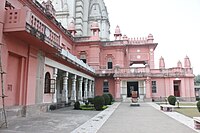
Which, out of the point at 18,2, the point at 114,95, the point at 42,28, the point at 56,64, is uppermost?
the point at 18,2

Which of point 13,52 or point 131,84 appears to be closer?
point 13,52

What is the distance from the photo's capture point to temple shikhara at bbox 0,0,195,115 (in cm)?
938

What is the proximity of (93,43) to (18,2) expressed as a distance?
17.3m

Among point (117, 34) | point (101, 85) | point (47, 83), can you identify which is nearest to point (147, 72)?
point (101, 85)

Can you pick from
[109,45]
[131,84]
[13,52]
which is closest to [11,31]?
[13,52]

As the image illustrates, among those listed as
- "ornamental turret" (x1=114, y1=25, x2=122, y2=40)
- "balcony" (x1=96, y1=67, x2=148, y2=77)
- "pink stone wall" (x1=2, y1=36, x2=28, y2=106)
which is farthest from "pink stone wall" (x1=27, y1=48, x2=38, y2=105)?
"ornamental turret" (x1=114, y1=25, x2=122, y2=40)

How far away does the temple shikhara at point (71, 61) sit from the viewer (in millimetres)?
9375

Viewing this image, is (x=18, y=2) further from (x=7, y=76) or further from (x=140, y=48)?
(x=140, y=48)

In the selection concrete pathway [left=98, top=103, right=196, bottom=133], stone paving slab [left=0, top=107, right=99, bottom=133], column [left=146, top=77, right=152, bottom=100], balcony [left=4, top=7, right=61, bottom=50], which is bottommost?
concrete pathway [left=98, top=103, right=196, bottom=133]

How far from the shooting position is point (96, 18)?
37.4 metres

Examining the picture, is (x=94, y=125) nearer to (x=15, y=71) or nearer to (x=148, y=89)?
(x=15, y=71)

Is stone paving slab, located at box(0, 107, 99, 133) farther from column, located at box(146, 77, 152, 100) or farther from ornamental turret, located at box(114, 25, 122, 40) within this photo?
ornamental turret, located at box(114, 25, 122, 40)

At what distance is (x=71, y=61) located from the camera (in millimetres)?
16922

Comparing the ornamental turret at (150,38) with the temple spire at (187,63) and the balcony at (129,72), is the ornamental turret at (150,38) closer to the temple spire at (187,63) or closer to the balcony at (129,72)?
the balcony at (129,72)
